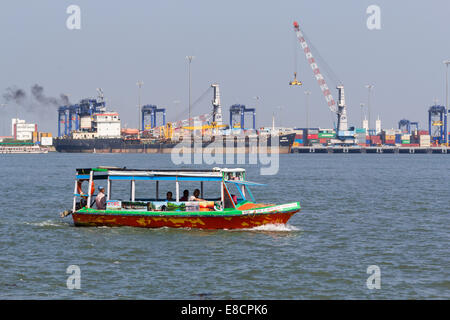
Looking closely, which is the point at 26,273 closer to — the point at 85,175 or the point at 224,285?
the point at 224,285

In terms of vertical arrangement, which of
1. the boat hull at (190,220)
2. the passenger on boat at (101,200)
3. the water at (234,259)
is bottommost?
the water at (234,259)

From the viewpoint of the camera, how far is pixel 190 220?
27078mm

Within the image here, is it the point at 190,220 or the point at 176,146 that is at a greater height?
the point at 176,146

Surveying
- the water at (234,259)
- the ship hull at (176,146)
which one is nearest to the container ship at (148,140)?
the ship hull at (176,146)

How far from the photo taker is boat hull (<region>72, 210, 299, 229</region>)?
2681 centimetres

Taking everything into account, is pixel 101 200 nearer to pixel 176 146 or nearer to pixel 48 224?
pixel 48 224

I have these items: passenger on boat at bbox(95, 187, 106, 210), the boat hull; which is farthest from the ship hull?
the boat hull

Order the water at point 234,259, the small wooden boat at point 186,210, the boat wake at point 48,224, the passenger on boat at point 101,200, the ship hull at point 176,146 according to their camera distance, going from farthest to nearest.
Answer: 1. the ship hull at point 176,146
2. the boat wake at point 48,224
3. the passenger on boat at point 101,200
4. the small wooden boat at point 186,210
5. the water at point 234,259

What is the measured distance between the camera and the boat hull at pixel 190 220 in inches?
1056

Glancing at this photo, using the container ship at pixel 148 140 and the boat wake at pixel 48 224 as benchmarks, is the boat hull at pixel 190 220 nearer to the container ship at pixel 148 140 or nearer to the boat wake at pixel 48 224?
the boat wake at pixel 48 224

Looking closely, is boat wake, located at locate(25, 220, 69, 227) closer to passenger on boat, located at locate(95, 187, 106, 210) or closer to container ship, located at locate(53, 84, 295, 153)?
passenger on boat, located at locate(95, 187, 106, 210)

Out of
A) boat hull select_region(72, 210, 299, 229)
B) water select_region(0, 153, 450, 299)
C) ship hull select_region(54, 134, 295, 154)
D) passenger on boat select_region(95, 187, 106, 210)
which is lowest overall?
water select_region(0, 153, 450, 299)

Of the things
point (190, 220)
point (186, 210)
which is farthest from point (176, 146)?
point (190, 220)
